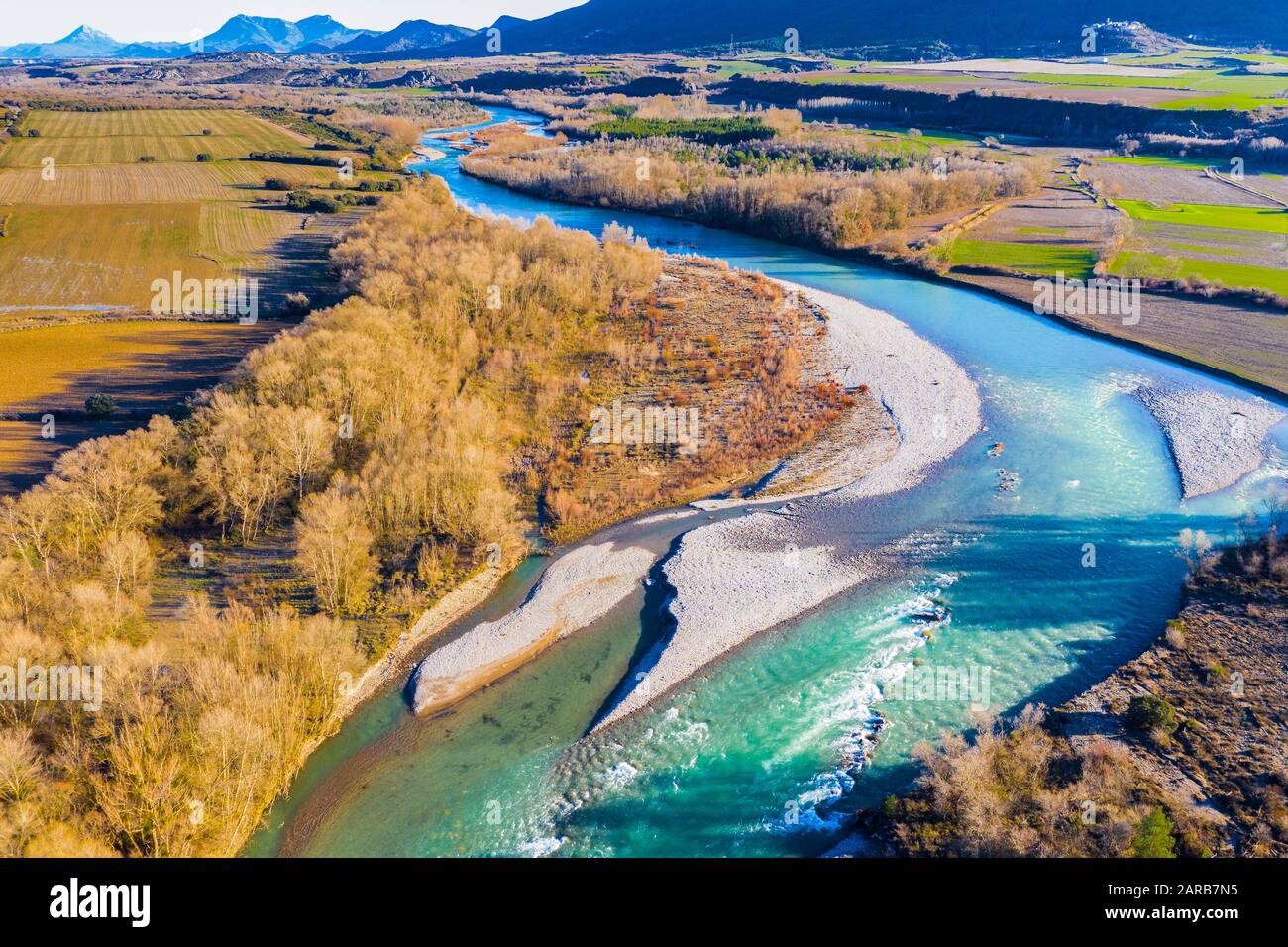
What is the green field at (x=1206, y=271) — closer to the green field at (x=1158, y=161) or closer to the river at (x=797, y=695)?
the river at (x=797, y=695)

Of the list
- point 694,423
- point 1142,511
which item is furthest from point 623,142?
point 1142,511

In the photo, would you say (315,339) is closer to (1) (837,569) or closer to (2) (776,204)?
(1) (837,569)

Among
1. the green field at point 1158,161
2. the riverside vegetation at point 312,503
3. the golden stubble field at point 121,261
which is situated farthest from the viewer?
the green field at point 1158,161

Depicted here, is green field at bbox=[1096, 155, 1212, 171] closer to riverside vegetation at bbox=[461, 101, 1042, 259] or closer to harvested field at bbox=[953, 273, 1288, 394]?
riverside vegetation at bbox=[461, 101, 1042, 259]

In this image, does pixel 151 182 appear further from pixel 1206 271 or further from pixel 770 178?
pixel 1206 271

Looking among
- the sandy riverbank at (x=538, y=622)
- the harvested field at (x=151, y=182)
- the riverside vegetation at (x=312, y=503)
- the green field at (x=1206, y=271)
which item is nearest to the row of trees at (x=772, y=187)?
the green field at (x=1206, y=271)

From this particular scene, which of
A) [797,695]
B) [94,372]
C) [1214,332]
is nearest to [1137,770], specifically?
[797,695]
